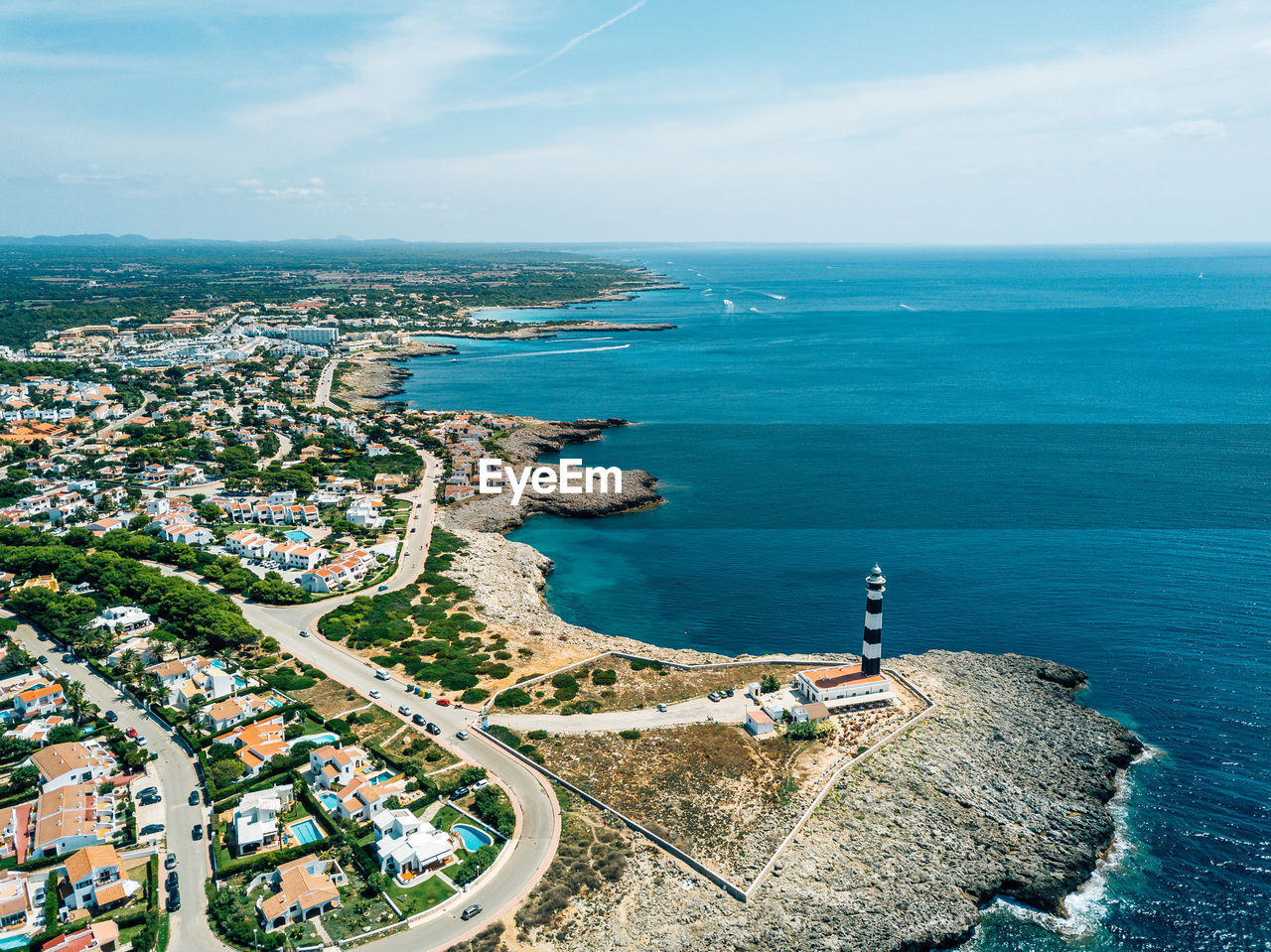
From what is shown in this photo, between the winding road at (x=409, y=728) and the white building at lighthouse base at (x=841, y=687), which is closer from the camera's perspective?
the winding road at (x=409, y=728)

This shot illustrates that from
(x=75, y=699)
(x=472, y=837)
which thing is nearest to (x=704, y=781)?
(x=472, y=837)

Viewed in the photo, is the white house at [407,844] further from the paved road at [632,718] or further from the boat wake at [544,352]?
the boat wake at [544,352]

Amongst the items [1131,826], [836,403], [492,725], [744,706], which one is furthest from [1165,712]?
[836,403]

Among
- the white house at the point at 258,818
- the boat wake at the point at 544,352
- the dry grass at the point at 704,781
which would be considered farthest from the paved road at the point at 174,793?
the boat wake at the point at 544,352

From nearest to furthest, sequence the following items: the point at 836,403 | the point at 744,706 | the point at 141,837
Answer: the point at 141,837
the point at 744,706
the point at 836,403

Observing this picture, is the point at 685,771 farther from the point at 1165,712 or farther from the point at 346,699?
the point at 1165,712

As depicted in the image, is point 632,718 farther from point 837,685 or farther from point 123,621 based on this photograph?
point 123,621

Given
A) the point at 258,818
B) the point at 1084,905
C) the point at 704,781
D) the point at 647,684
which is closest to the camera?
the point at 1084,905
